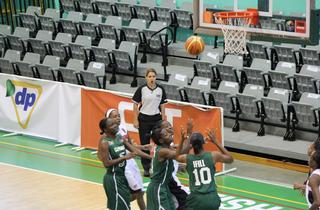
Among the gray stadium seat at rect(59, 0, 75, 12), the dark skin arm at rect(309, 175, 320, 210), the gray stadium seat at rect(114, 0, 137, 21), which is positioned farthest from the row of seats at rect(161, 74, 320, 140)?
the dark skin arm at rect(309, 175, 320, 210)

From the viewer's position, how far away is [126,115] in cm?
1598

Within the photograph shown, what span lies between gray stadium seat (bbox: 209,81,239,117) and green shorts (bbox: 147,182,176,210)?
612 centimetres

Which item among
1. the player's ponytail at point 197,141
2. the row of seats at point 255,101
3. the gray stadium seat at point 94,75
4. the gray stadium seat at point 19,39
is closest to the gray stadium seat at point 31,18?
the gray stadium seat at point 19,39

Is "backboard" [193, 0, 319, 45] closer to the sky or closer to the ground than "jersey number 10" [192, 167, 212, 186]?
closer to the sky

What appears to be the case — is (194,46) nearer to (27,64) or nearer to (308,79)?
(308,79)

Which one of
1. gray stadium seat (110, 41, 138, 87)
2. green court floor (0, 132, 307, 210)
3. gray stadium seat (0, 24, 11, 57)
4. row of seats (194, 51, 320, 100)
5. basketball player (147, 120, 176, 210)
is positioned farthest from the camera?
gray stadium seat (0, 24, 11, 57)

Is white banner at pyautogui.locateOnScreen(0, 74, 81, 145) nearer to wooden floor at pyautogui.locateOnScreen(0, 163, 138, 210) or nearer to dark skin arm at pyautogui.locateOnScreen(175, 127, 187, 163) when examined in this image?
wooden floor at pyautogui.locateOnScreen(0, 163, 138, 210)

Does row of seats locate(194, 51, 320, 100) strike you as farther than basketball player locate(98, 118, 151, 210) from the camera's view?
Yes

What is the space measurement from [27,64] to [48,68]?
0.72 m

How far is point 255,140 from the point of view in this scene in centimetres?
1584

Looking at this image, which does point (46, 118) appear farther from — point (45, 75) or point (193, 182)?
point (193, 182)

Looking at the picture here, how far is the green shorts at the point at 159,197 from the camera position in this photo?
10.3m

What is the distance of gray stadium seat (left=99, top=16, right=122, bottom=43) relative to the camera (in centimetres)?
1995

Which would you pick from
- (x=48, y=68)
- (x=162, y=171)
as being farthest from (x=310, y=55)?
(x=162, y=171)
